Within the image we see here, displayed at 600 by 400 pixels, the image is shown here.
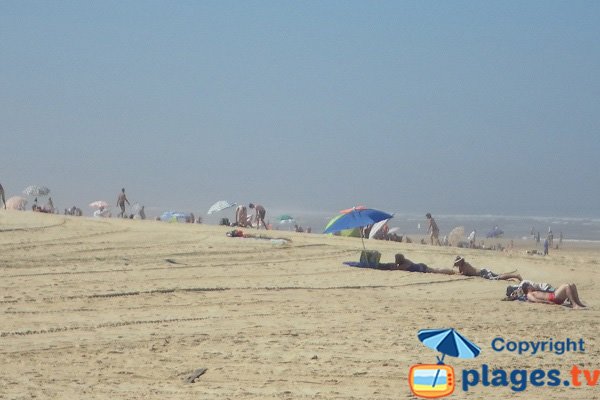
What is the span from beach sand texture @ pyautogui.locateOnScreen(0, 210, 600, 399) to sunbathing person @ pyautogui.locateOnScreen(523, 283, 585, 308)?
276mm

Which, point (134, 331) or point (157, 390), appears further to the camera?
point (134, 331)

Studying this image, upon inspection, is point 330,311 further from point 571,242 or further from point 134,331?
point 571,242

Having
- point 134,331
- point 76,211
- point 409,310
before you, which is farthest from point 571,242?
point 134,331

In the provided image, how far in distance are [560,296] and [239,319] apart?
209 inches

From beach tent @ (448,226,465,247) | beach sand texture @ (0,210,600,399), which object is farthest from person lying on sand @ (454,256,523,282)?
beach tent @ (448,226,465,247)

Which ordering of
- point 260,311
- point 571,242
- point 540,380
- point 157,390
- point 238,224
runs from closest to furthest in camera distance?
point 157,390 → point 540,380 → point 260,311 → point 238,224 → point 571,242

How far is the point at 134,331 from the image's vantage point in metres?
11.3

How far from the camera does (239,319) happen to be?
12336mm

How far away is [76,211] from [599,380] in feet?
108

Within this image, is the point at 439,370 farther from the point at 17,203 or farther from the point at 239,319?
the point at 17,203

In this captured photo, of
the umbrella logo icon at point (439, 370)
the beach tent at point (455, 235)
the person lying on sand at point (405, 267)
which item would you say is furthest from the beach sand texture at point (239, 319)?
the beach tent at point (455, 235)

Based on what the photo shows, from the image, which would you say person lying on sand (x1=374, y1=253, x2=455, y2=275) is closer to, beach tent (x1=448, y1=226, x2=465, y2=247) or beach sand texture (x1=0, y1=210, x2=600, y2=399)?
beach sand texture (x1=0, y1=210, x2=600, y2=399)

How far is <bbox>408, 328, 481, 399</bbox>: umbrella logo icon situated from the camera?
8.20 meters

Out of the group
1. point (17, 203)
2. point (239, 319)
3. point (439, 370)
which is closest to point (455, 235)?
point (17, 203)
